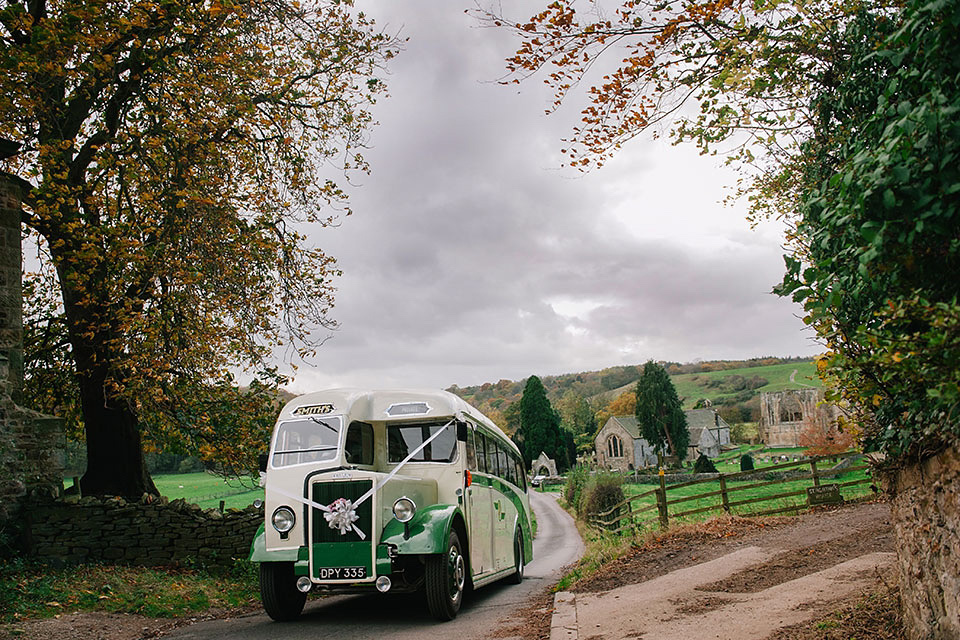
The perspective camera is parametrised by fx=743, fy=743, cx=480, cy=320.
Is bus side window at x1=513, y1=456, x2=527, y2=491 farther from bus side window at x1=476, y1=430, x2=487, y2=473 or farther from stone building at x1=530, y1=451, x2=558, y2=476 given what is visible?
stone building at x1=530, y1=451, x2=558, y2=476

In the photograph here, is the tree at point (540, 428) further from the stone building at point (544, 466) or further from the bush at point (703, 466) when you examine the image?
the bush at point (703, 466)

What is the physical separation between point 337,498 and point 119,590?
494 cm

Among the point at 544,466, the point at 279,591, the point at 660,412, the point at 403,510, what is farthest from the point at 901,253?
the point at 544,466

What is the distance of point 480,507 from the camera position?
11.7m

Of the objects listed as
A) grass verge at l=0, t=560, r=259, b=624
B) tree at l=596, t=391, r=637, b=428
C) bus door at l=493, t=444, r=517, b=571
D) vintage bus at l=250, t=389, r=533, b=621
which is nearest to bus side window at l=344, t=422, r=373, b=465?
vintage bus at l=250, t=389, r=533, b=621

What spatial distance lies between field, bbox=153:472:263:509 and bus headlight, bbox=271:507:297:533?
4462 mm

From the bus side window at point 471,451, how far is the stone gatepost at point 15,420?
8394mm

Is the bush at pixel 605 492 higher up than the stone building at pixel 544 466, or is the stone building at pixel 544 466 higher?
the bush at pixel 605 492

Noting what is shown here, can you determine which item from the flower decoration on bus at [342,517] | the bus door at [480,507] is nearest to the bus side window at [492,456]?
the bus door at [480,507]

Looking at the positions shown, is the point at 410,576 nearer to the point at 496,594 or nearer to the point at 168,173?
the point at 496,594

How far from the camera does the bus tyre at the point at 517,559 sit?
1427 cm

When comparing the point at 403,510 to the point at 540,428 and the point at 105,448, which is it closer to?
the point at 105,448

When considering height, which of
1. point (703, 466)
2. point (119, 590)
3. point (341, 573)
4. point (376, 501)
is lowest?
point (703, 466)

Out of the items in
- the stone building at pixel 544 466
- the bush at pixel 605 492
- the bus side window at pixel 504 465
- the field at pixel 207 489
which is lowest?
the stone building at pixel 544 466
